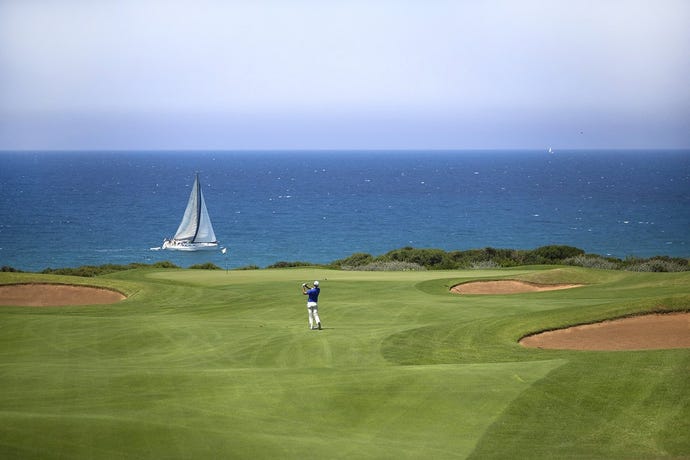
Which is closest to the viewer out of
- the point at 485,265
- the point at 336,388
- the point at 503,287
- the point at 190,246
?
the point at 336,388

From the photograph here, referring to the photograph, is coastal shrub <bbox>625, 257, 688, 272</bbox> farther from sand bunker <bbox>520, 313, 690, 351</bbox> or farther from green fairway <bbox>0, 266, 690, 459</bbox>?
sand bunker <bbox>520, 313, 690, 351</bbox>

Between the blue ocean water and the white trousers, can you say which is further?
the blue ocean water

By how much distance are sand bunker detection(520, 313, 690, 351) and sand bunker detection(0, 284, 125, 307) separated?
821 inches

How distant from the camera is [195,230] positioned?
89.2 metres

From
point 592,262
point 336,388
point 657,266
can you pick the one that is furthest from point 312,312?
point 592,262

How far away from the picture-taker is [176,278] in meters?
46.0

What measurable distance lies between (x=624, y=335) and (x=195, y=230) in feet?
223

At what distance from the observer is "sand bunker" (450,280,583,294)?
4059cm

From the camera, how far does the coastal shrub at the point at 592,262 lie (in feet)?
188

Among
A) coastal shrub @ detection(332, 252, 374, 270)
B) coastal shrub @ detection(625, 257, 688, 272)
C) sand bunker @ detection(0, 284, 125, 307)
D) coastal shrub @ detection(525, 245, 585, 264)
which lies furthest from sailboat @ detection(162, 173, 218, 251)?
sand bunker @ detection(0, 284, 125, 307)

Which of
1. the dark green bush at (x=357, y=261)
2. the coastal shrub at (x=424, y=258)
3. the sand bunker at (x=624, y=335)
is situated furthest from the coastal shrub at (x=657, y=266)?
A: the sand bunker at (x=624, y=335)

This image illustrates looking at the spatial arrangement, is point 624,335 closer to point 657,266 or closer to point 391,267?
point 657,266

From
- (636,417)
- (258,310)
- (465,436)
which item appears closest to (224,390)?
(465,436)

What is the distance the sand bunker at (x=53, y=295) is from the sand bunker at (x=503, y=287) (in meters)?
16.1
